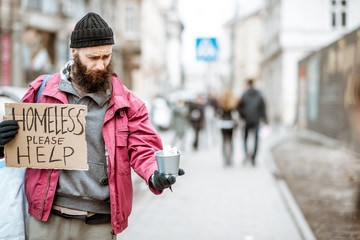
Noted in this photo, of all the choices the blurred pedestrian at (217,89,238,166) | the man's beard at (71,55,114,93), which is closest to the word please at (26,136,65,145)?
the man's beard at (71,55,114,93)

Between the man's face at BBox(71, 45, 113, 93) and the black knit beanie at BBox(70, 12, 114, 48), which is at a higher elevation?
the black knit beanie at BBox(70, 12, 114, 48)

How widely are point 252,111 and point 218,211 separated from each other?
468 cm

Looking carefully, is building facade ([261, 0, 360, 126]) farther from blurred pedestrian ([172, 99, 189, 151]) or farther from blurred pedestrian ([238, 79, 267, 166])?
blurred pedestrian ([238, 79, 267, 166])

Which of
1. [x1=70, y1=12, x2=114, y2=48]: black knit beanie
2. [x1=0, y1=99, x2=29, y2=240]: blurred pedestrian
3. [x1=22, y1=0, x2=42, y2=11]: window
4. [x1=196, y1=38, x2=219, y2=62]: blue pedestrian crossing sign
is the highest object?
[x1=22, y1=0, x2=42, y2=11]: window

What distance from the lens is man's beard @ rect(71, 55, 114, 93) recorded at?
2.72 m

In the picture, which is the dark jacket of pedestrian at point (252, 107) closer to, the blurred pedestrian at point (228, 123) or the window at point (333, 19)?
the blurred pedestrian at point (228, 123)

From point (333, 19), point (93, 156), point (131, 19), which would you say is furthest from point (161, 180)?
point (131, 19)

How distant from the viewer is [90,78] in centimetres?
272

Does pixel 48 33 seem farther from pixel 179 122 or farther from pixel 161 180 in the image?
pixel 161 180

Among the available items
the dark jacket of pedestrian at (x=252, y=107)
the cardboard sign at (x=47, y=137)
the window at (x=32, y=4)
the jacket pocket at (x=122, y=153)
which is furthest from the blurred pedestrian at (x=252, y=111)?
the window at (x=32, y=4)

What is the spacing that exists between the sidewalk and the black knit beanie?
10.9 ft

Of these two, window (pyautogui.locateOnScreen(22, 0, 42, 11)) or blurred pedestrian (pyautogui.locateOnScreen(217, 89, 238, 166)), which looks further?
window (pyautogui.locateOnScreen(22, 0, 42, 11))

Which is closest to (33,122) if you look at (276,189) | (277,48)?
(276,189)

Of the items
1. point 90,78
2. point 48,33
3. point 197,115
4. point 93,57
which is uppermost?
point 48,33
